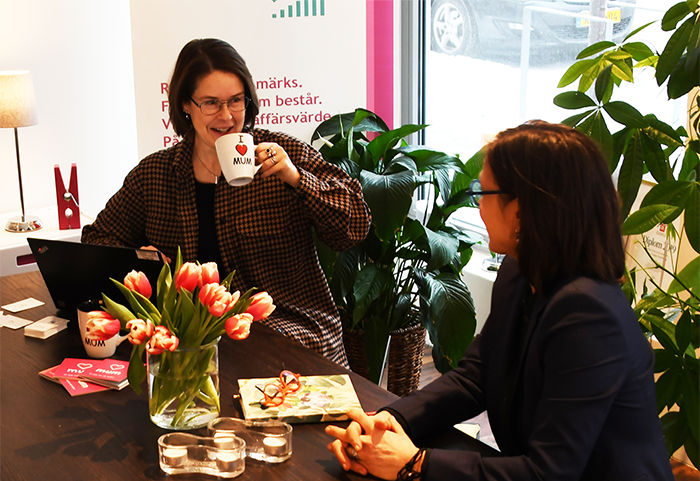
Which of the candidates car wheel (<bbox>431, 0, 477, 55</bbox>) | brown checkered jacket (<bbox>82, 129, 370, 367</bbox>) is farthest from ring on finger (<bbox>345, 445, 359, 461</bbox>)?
car wheel (<bbox>431, 0, 477, 55</bbox>)

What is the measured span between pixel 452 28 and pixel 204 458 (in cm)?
305

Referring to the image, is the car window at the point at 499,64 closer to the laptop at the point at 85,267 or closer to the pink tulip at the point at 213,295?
the laptop at the point at 85,267

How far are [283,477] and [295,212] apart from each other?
3.36 ft

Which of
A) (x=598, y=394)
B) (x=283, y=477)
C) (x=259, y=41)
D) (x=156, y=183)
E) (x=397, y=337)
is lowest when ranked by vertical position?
(x=397, y=337)

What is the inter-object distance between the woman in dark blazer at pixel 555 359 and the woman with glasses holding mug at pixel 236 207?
2.43ft

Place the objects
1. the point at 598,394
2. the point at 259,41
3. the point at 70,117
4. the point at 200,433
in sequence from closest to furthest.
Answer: the point at 598,394 < the point at 200,433 < the point at 259,41 < the point at 70,117

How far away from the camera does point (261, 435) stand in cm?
122

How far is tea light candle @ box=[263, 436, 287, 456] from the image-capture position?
3.89 ft

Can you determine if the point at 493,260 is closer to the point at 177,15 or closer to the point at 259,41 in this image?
the point at 259,41

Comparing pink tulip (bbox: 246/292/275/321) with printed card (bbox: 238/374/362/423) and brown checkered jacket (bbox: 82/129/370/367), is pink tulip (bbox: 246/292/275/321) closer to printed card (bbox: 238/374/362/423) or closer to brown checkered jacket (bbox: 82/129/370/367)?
printed card (bbox: 238/374/362/423)

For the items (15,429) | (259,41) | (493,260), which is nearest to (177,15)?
(259,41)

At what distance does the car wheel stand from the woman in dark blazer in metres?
2.51

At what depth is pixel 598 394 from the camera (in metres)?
1.13

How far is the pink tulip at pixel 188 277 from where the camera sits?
1243 mm
